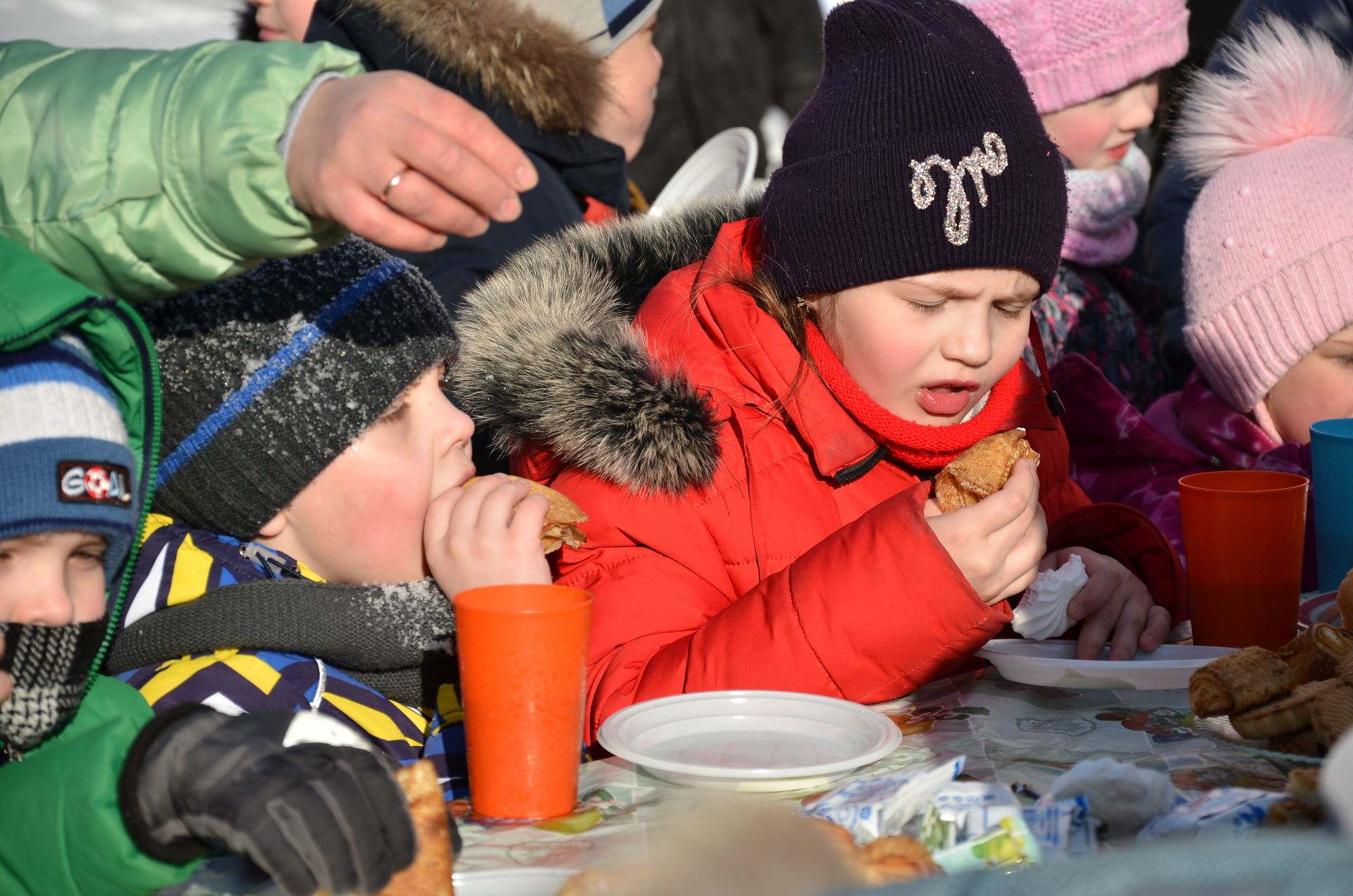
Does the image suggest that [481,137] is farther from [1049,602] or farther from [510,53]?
[510,53]

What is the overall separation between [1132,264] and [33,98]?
4522mm

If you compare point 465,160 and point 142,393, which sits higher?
point 465,160

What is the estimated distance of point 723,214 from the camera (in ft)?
8.26

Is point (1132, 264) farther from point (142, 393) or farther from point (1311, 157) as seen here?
point (142, 393)

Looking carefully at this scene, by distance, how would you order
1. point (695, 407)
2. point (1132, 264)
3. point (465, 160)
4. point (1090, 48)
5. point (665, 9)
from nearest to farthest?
point (465, 160) < point (695, 407) < point (1090, 48) < point (1132, 264) < point (665, 9)

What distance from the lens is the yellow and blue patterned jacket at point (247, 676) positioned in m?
1.67

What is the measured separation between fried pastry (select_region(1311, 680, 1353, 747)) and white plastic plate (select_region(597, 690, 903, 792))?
1.54ft

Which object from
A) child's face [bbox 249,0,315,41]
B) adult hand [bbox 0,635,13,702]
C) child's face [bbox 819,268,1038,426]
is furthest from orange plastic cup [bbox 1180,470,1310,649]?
child's face [bbox 249,0,315,41]

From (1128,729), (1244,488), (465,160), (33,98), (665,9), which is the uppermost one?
(665,9)

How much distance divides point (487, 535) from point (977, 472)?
761mm

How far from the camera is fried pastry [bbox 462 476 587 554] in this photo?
1.89 metres

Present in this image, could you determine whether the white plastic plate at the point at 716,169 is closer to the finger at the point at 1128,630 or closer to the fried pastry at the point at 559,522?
the fried pastry at the point at 559,522

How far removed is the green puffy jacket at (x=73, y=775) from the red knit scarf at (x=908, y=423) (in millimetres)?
1155

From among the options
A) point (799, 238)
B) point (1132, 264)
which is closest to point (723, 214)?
point (799, 238)
